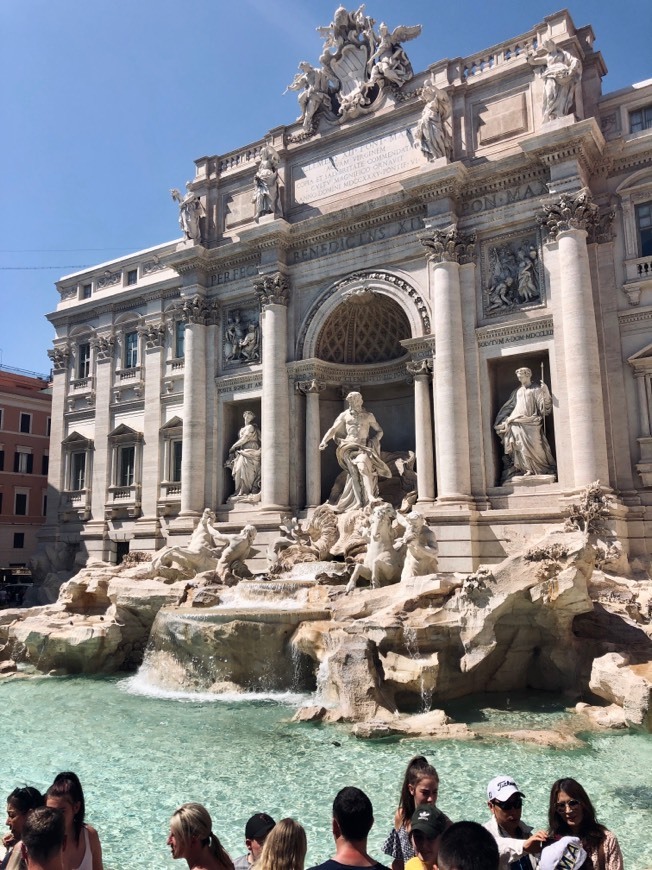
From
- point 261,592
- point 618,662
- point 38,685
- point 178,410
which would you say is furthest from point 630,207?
point 38,685

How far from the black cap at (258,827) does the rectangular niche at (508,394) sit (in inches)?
606

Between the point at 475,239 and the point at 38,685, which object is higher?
the point at 475,239

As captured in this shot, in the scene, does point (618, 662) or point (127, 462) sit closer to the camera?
point (618, 662)

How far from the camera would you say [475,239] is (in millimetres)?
20312

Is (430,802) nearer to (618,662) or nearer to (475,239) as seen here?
(618,662)

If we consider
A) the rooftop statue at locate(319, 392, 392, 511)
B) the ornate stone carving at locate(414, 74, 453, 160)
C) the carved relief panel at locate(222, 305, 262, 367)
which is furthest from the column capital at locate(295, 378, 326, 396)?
the ornate stone carving at locate(414, 74, 453, 160)

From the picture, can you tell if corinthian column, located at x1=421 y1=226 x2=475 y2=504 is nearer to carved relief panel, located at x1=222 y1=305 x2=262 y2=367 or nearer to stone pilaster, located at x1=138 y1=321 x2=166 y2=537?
carved relief panel, located at x1=222 y1=305 x2=262 y2=367

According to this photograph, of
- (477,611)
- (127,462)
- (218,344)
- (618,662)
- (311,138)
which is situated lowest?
(618,662)

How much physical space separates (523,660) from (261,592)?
5.63 meters

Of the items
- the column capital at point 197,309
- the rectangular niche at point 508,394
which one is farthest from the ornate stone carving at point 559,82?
the column capital at point 197,309

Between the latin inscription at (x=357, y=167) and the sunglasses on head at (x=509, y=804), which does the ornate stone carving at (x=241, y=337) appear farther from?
the sunglasses on head at (x=509, y=804)

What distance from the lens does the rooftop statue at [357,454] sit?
20688 mm

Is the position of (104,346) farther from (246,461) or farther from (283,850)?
(283,850)

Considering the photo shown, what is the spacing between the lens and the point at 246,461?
23.9 metres
